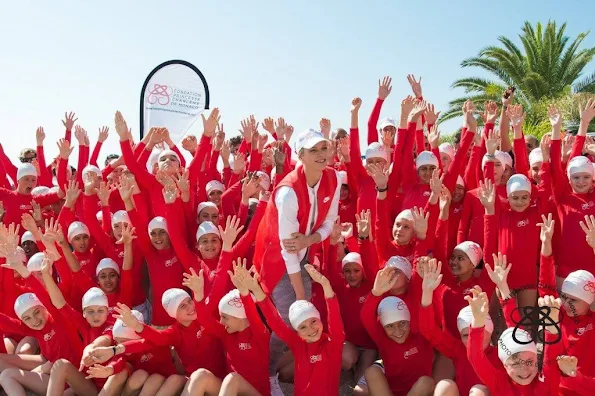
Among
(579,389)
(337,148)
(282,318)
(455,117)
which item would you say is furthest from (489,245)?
(455,117)

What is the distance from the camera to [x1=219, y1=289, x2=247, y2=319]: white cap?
6129 millimetres

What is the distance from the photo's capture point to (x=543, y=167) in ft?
23.3

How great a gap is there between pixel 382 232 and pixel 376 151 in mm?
1543

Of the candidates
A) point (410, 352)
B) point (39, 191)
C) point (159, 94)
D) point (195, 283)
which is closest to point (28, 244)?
point (39, 191)

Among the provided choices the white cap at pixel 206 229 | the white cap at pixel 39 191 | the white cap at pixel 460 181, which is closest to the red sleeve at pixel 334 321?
the white cap at pixel 206 229

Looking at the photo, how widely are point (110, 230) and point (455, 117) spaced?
19.7 meters

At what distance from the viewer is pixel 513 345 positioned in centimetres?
491

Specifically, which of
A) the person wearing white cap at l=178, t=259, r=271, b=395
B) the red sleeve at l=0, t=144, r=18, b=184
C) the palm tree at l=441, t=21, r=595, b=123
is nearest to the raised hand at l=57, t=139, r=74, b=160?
the red sleeve at l=0, t=144, r=18, b=184

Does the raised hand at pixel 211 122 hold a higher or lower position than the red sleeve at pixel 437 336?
higher

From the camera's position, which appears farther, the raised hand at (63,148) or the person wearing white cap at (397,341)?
the raised hand at (63,148)

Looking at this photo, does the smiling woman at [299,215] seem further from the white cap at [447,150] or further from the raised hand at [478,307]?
the white cap at [447,150]

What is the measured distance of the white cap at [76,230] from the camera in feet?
26.0

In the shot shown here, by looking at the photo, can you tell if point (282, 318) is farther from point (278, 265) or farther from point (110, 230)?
point (110, 230)

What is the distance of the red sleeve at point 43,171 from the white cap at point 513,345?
863 cm
